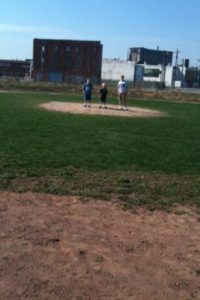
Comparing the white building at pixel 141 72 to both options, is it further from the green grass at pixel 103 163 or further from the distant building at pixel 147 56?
the green grass at pixel 103 163

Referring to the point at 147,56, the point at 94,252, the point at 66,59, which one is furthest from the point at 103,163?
the point at 147,56

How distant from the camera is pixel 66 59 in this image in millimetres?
112938

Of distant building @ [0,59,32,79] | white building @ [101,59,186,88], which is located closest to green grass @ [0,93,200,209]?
white building @ [101,59,186,88]

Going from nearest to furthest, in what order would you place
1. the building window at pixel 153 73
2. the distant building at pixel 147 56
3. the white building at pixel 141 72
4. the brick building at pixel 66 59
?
the brick building at pixel 66 59 < the white building at pixel 141 72 < the building window at pixel 153 73 < the distant building at pixel 147 56

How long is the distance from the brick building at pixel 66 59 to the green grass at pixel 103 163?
306 feet

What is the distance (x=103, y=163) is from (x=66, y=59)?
103m

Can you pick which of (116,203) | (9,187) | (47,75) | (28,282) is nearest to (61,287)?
(28,282)

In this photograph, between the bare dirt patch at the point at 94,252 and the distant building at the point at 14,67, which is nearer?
the bare dirt patch at the point at 94,252

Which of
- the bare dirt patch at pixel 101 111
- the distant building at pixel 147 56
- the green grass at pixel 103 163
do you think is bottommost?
the bare dirt patch at pixel 101 111

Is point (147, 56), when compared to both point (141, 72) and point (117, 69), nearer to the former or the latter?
point (117, 69)

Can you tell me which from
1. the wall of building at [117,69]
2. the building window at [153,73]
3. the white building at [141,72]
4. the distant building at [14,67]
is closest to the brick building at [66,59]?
the distant building at [14,67]

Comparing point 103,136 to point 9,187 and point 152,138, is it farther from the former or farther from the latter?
point 9,187

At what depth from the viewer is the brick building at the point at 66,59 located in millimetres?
110688

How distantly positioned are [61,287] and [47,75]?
107 m
